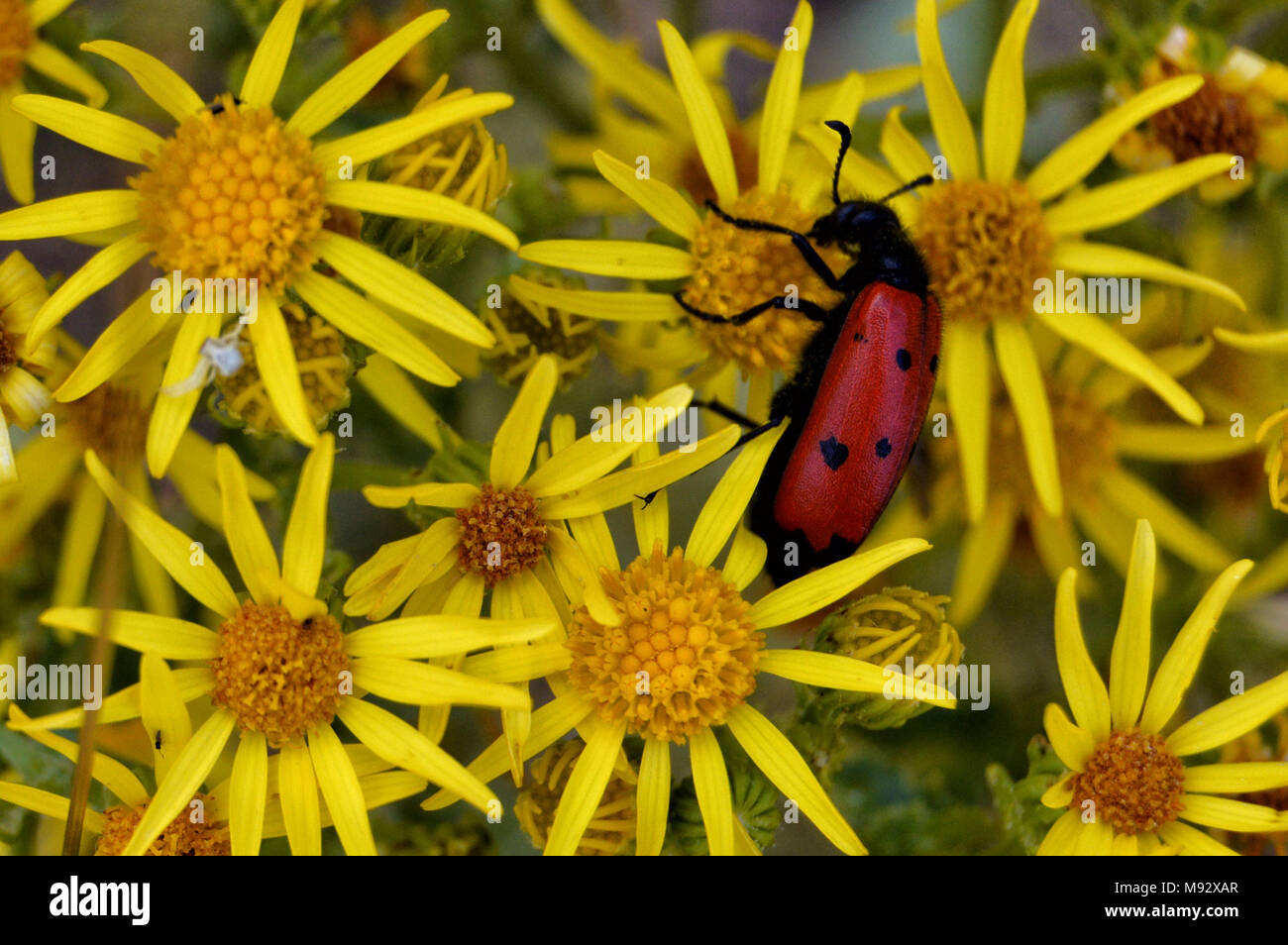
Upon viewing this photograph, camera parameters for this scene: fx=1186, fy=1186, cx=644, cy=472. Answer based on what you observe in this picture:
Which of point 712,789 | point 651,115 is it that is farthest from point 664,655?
point 651,115

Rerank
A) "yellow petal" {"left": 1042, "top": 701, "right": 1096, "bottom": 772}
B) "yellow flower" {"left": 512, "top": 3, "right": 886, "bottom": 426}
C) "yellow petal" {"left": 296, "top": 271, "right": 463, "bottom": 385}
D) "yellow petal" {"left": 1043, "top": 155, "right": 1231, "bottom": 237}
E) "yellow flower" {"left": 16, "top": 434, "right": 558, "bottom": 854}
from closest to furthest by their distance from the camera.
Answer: "yellow flower" {"left": 16, "top": 434, "right": 558, "bottom": 854} < "yellow petal" {"left": 296, "top": 271, "right": 463, "bottom": 385} < "yellow petal" {"left": 1042, "top": 701, "right": 1096, "bottom": 772} < "yellow flower" {"left": 512, "top": 3, "right": 886, "bottom": 426} < "yellow petal" {"left": 1043, "top": 155, "right": 1231, "bottom": 237}

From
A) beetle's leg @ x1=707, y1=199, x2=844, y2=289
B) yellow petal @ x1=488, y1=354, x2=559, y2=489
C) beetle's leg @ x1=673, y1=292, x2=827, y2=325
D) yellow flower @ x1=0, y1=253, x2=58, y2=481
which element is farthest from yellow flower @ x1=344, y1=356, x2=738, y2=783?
yellow flower @ x1=0, y1=253, x2=58, y2=481

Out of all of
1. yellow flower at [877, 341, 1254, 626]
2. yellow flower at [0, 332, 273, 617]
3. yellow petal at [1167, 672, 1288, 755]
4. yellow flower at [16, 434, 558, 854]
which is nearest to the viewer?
yellow flower at [16, 434, 558, 854]

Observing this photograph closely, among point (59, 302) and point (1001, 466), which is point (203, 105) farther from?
point (1001, 466)

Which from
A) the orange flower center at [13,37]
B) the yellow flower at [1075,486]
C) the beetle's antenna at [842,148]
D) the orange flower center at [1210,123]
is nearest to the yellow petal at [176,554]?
the orange flower center at [13,37]

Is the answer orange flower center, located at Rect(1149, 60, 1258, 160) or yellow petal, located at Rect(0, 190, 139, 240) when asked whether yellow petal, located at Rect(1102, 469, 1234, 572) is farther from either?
yellow petal, located at Rect(0, 190, 139, 240)

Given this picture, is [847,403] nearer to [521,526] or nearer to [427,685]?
[521,526]
